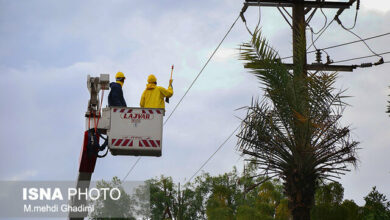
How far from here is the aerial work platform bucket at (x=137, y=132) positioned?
42.8ft

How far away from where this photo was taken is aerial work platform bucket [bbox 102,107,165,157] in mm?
13055

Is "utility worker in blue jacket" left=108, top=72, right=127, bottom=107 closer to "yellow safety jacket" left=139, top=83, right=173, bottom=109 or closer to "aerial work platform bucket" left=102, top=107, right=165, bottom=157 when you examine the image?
"yellow safety jacket" left=139, top=83, right=173, bottom=109

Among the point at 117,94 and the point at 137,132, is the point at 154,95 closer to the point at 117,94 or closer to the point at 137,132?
the point at 117,94

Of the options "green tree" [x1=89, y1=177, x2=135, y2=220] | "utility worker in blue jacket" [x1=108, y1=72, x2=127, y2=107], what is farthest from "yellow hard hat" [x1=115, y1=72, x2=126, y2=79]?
"green tree" [x1=89, y1=177, x2=135, y2=220]

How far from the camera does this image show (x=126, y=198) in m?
63.8

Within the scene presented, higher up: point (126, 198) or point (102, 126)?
point (126, 198)

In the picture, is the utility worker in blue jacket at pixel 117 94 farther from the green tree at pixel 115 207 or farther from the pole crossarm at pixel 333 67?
the green tree at pixel 115 207

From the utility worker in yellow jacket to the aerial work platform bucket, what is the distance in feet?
4.87

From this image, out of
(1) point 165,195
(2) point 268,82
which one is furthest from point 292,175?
(1) point 165,195

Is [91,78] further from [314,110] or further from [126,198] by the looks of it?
[126,198]

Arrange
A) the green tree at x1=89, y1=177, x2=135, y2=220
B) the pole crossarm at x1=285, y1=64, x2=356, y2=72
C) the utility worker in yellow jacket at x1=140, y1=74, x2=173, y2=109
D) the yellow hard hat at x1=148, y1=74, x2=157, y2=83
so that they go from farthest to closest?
the green tree at x1=89, y1=177, x2=135, y2=220, the pole crossarm at x1=285, y1=64, x2=356, y2=72, the yellow hard hat at x1=148, y1=74, x2=157, y2=83, the utility worker in yellow jacket at x1=140, y1=74, x2=173, y2=109

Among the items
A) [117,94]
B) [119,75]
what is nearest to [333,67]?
[119,75]

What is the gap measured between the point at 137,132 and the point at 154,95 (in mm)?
1898

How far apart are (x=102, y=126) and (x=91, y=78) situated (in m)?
1.63
